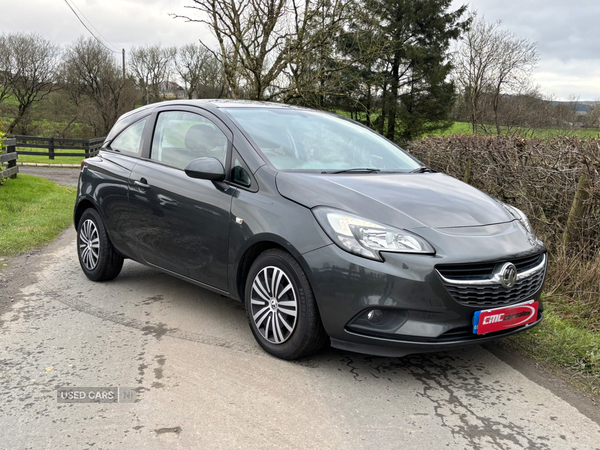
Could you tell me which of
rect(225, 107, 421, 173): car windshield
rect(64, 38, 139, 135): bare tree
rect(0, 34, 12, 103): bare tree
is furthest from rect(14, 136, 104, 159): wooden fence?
rect(225, 107, 421, 173): car windshield

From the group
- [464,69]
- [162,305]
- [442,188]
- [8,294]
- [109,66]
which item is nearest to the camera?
[442,188]

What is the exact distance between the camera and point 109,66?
41.7 m

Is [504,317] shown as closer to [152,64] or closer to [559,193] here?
[559,193]

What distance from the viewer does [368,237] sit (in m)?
3.13

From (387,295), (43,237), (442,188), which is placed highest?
(442,188)

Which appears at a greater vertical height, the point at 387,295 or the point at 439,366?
the point at 387,295

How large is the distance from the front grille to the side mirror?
168 cm

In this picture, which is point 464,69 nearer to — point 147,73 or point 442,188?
point 147,73

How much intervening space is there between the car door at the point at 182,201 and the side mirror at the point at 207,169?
0.39 ft

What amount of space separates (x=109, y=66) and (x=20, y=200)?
33930 millimetres

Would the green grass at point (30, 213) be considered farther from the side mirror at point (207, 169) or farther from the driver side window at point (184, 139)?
the side mirror at point (207, 169)

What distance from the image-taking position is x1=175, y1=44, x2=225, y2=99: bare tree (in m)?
43.9

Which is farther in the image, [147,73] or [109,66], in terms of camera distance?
[147,73]

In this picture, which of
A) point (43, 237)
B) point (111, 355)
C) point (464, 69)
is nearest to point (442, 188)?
point (111, 355)
